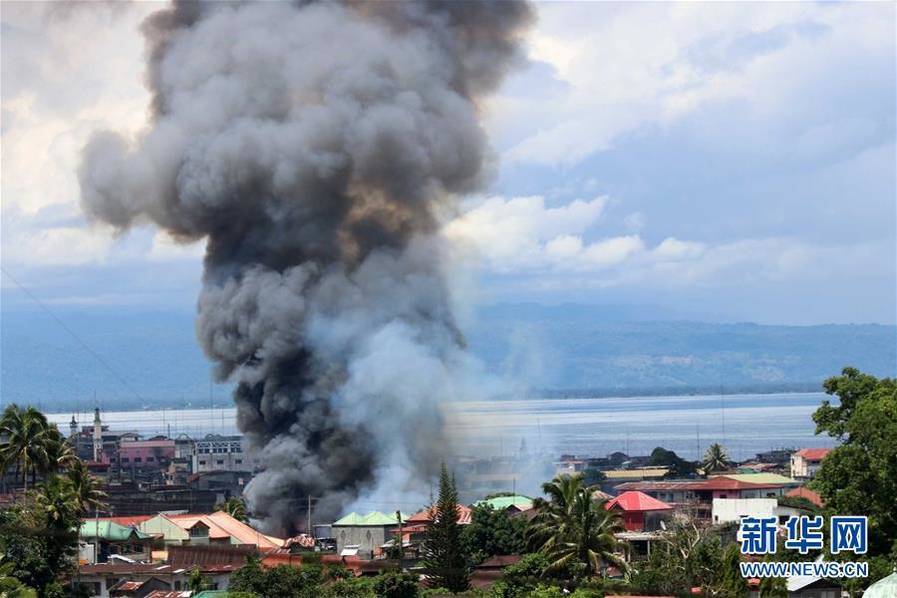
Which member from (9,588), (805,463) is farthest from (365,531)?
(805,463)

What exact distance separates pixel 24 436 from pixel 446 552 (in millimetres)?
14534

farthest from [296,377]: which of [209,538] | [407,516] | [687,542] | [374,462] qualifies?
[687,542]

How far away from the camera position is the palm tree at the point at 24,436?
180ft

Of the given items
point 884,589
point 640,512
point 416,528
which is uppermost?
point 640,512

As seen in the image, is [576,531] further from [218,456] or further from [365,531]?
[218,456]

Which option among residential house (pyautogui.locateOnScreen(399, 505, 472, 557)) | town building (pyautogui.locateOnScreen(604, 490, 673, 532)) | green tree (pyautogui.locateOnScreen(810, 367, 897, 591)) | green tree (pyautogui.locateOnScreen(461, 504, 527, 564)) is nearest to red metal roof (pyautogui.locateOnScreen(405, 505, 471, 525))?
residential house (pyautogui.locateOnScreen(399, 505, 472, 557))

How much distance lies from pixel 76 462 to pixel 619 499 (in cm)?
2445

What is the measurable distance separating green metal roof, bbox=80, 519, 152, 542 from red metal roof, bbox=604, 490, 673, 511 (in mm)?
18967

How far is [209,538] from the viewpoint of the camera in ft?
215

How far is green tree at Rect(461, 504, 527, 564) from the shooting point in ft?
196

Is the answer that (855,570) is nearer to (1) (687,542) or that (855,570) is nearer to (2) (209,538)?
(1) (687,542)

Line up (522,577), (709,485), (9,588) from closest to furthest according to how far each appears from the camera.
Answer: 1. (9,588)
2. (522,577)
3. (709,485)

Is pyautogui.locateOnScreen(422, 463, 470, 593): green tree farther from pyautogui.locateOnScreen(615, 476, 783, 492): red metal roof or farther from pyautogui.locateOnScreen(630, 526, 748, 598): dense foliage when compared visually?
pyautogui.locateOnScreen(615, 476, 783, 492): red metal roof

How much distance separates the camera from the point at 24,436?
55156mm
